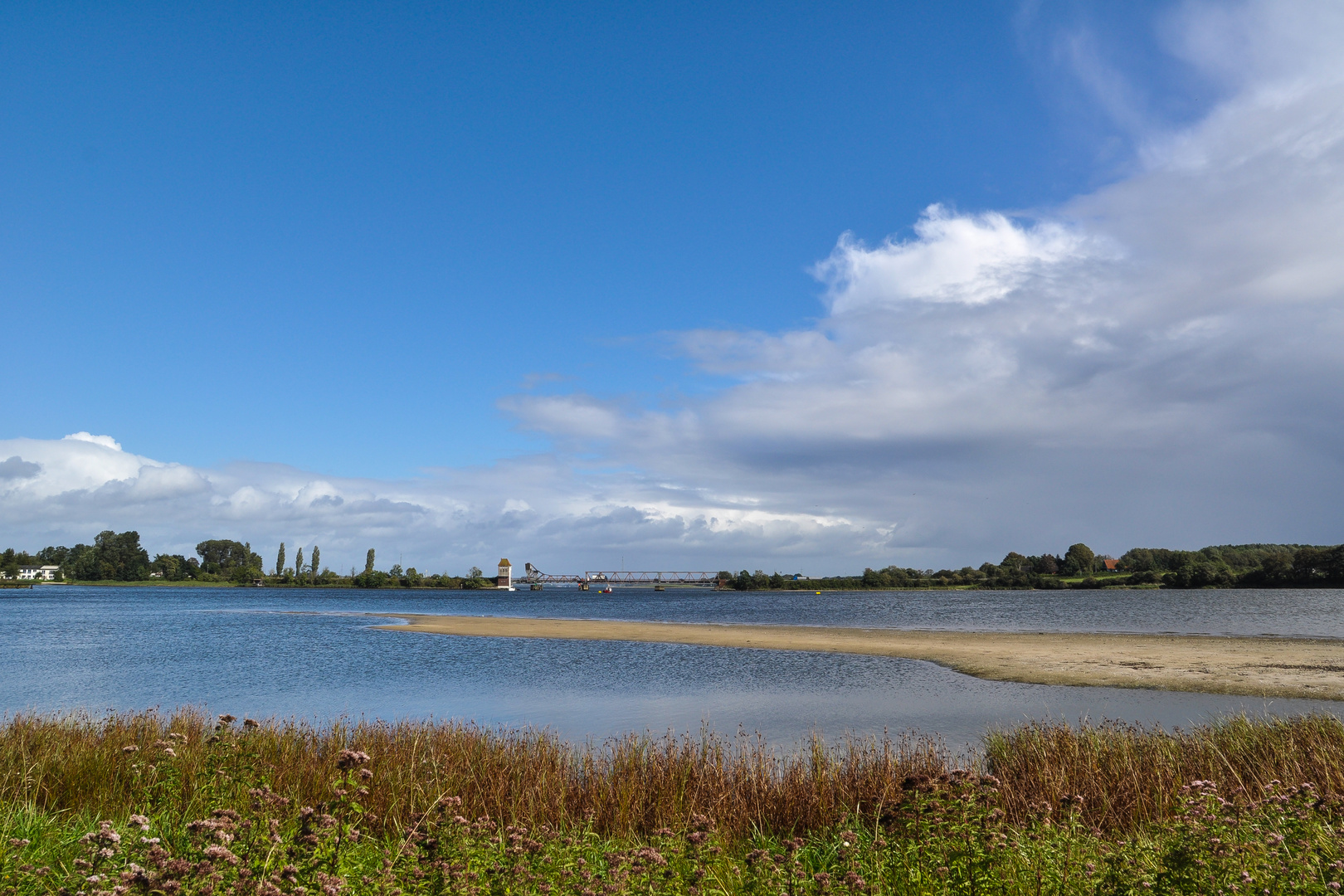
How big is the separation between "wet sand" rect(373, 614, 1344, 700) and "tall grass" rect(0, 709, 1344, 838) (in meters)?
18.7

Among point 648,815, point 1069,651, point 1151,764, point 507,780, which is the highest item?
point 1151,764

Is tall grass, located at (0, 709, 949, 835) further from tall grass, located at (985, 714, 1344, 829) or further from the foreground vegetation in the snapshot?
tall grass, located at (985, 714, 1344, 829)

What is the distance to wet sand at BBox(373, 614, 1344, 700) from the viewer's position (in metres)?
30.9

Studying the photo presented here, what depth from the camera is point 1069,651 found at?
144 ft

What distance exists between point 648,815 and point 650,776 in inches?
37.4

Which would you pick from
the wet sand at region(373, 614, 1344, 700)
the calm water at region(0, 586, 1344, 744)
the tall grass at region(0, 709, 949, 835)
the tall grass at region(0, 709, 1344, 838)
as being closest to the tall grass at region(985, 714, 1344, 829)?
the tall grass at region(0, 709, 1344, 838)

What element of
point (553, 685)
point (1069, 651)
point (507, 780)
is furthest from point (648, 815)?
point (1069, 651)

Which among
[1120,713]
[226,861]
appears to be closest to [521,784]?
[226,861]

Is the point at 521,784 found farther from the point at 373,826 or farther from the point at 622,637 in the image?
the point at 622,637

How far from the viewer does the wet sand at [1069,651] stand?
1216 inches

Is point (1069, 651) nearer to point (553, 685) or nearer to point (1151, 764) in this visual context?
point (553, 685)

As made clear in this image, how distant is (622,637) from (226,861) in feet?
190

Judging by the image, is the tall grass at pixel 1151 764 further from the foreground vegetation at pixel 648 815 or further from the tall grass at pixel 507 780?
the tall grass at pixel 507 780

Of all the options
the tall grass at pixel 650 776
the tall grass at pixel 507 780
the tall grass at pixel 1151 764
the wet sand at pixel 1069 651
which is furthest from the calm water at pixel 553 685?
the tall grass at pixel 507 780
